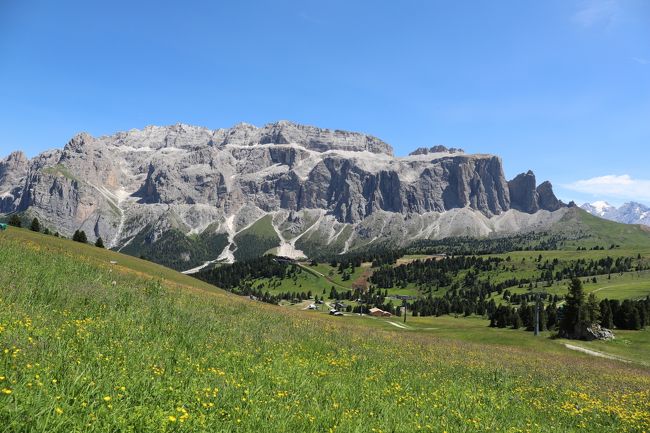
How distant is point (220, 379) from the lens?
9.83 meters

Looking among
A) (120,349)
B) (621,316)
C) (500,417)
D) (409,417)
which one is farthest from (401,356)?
(621,316)

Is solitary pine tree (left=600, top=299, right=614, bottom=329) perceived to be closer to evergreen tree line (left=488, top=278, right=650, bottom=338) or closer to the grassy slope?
evergreen tree line (left=488, top=278, right=650, bottom=338)

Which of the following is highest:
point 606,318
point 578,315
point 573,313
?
point 573,313

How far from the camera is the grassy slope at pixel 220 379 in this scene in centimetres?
693

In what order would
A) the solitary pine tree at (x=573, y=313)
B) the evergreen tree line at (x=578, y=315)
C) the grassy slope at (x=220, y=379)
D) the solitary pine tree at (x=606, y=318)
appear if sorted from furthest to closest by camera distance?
the solitary pine tree at (x=606, y=318) < the evergreen tree line at (x=578, y=315) < the solitary pine tree at (x=573, y=313) < the grassy slope at (x=220, y=379)

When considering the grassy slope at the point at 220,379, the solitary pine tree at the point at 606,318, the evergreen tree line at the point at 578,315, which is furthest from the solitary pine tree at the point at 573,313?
the grassy slope at the point at 220,379

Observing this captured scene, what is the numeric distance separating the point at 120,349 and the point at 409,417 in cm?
763

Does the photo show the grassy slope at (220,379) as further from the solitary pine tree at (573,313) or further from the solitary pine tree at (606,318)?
the solitary pine tree at (606,318)

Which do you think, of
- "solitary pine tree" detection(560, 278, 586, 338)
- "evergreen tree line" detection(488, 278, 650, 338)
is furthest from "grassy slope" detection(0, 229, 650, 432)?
"evergreen tree line" detection(488, 278, 650, 338)

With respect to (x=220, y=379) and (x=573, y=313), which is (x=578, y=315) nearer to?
(x=573, y=313)

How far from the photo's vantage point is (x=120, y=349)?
1045 centimetres

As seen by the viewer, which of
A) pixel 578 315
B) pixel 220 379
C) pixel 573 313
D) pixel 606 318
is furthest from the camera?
pixel 606 318

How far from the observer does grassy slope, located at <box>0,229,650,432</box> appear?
6934 mm

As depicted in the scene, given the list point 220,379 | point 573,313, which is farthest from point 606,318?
point 220,379
